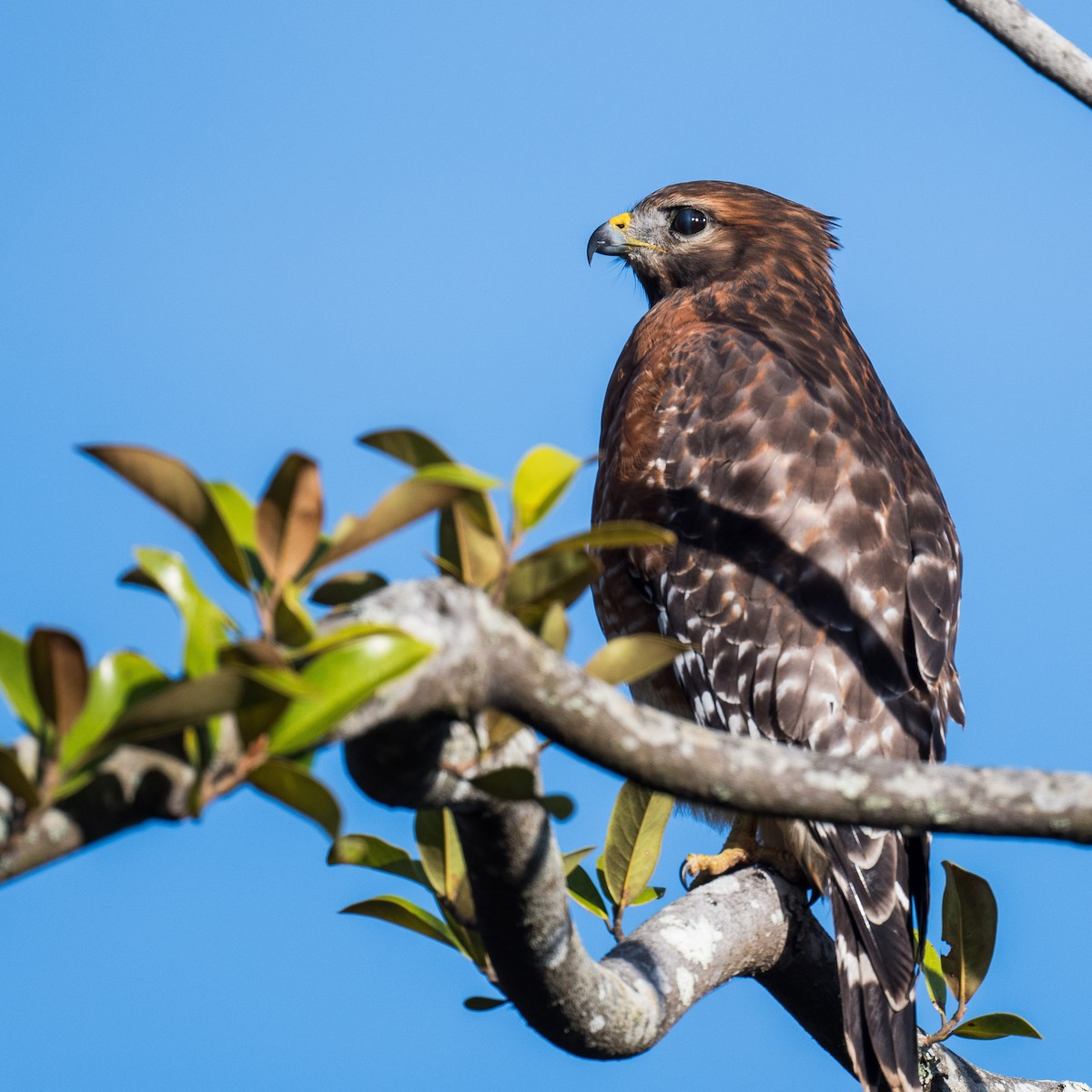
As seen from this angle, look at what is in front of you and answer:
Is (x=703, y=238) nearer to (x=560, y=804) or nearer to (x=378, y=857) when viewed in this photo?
(x=378, y=857)

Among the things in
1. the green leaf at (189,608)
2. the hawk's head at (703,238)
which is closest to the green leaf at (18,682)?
the green leaf at (189,608)

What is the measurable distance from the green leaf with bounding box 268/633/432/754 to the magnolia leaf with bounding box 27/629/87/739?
7.4 inches

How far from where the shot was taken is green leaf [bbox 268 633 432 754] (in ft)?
4.11

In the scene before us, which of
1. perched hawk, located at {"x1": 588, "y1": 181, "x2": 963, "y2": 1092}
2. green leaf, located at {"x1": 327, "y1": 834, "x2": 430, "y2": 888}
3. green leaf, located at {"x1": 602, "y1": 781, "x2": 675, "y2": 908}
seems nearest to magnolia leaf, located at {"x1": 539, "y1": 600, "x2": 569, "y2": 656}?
green leaf, located at {"x1": 327, "y1": 834, "x2": 430, "y2": 888}

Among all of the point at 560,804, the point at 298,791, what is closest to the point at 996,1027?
the point at 560,804

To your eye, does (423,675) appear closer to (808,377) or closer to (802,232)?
(808,377)

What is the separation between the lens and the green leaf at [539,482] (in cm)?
148

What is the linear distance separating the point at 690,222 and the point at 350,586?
4.50 m

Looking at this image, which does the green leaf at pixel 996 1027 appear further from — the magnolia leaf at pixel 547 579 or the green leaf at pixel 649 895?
the magnolia leaf at pixel 547 579

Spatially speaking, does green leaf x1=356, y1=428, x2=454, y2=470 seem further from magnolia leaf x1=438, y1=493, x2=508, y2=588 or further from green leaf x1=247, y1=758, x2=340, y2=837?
green leaf x1=247, y1=758, x2=340, y2=837

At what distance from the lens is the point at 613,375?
5289 mm

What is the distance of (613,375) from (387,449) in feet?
12.9

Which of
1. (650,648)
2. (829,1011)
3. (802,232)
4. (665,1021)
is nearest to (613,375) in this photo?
(802,232)

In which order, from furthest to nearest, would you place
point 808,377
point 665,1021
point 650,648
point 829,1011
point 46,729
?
point 808,377, point 829,1011, point 665,1021, point 650,648, point 46,729
